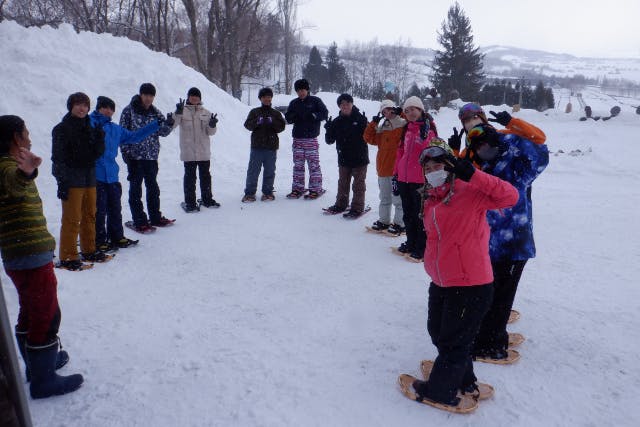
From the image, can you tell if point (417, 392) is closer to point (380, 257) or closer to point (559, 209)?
point (380, 257)

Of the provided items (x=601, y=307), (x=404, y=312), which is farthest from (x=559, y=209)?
(x=404, y=312)

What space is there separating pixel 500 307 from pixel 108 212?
14.2 ft

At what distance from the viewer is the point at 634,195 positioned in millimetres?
8531

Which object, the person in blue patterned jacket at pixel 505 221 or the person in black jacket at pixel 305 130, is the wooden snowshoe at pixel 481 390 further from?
the person in black jacket at pixel 305 130

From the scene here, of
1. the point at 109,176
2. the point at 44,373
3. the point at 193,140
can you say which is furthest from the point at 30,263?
the point at 193,140

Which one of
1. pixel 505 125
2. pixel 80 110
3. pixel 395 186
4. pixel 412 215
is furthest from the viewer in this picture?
pixel 395 186

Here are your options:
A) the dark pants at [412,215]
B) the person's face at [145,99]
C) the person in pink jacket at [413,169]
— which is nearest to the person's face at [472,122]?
the person in pink jacket at [413,169]

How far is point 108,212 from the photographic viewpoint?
5.11 meters

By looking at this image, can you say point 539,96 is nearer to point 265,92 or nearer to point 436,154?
point 265,92

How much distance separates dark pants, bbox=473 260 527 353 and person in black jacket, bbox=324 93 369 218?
11.8 feet

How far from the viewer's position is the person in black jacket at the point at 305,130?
7.47 metres

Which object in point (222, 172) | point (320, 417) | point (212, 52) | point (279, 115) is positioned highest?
point (212, 52)

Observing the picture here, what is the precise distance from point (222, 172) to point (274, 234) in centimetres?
410

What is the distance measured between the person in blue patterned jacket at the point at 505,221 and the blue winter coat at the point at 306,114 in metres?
4.65
